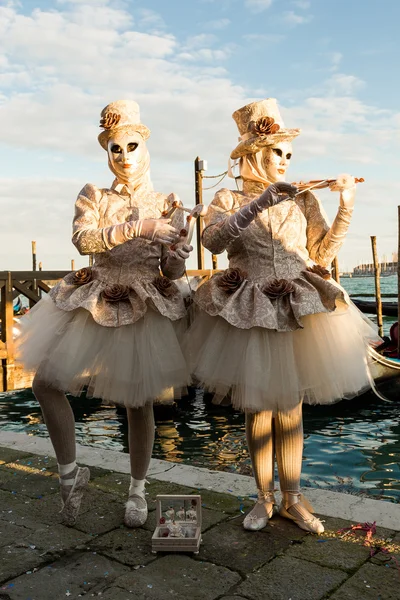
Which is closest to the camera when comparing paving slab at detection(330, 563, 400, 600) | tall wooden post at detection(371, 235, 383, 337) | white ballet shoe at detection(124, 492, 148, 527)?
paving slab at detection(330, 563, 400, 600)

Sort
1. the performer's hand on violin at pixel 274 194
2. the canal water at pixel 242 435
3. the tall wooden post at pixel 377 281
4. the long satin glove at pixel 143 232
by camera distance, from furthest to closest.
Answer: the tall wooden post at pixel 377 281, the canal water at pixel 242 435, the long satin glove at pixel 143 232, the performer's hand on violin at pixel 274 194

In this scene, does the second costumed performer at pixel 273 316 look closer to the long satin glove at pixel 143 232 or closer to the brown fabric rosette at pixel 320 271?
the brown fabric rosette at pixel 320 271

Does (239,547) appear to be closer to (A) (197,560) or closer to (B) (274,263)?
(A) (197,560)

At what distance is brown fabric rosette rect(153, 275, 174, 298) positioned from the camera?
301cm

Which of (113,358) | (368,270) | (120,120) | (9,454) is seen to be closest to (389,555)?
(113,358)

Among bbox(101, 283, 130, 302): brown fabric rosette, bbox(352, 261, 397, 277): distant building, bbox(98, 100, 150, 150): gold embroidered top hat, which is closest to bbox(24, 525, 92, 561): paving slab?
bbox(101, 283, 130, 302): brown fabric rosette

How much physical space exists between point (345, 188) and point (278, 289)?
63 cm

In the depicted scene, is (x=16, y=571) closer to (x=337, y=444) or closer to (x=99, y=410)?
(x=337, y=444)

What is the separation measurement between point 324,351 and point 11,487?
219cm

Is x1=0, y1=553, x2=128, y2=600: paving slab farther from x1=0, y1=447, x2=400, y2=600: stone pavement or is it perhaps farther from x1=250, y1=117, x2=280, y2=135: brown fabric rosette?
x1=250, y1=117, x2=280, y2=135: brown fabric rosette

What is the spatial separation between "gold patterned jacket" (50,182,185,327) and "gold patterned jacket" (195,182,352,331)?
8.4 inches

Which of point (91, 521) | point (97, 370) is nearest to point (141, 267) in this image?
point (97, 370)

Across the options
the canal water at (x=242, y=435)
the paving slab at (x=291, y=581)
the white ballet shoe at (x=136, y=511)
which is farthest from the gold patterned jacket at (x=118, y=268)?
the canal water at (x=242, y=435)

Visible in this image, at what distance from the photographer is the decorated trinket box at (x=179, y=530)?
2.64 meters
